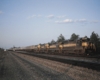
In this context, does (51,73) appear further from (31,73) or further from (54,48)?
(54,48)

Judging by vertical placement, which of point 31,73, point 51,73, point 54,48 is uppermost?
point 54,48

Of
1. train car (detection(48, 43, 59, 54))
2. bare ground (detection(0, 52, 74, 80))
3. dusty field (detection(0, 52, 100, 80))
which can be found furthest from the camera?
train car (detection(48, 43, 59, 54))

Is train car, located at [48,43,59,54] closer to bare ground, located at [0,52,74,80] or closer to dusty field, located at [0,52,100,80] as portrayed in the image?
bare ground, located at [0,52,74,80]

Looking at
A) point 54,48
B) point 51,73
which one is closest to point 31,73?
point 51,73

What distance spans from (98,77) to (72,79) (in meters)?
1.65

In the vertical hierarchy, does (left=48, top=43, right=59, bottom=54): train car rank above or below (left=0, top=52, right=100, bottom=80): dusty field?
above

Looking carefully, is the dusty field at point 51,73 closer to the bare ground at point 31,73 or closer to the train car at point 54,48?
the bare ground at point 31,73

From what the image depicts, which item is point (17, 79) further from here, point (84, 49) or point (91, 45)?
point (91, 45)

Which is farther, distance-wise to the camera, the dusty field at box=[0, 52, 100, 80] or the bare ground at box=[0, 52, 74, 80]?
the bare ground at box=[0, 52, 74, 80]

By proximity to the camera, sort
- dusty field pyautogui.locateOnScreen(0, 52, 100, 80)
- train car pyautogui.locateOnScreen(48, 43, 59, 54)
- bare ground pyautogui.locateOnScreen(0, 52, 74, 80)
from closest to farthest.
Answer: dusty field pyautogui.locateOnScreen(0, 52, 100, 80) < bare ground pyautogui.locateOnScreen(0, 52, 74, 80) < train car pyautogui.locateOnScreen(48, 43, 59, 54)

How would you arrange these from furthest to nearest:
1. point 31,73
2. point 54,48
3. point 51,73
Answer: point 54,48 → point 31,73 → point 51,73

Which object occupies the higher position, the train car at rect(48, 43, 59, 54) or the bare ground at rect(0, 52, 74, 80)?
the train car at rect(48, 43, 59, 54)

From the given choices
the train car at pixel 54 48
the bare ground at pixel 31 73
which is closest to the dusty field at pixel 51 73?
the bare ground at pixel 31 73

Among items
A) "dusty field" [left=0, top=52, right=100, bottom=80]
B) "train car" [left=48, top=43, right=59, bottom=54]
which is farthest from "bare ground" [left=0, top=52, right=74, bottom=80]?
"train car" [left=48, top=43, right=59, bottom=54]
